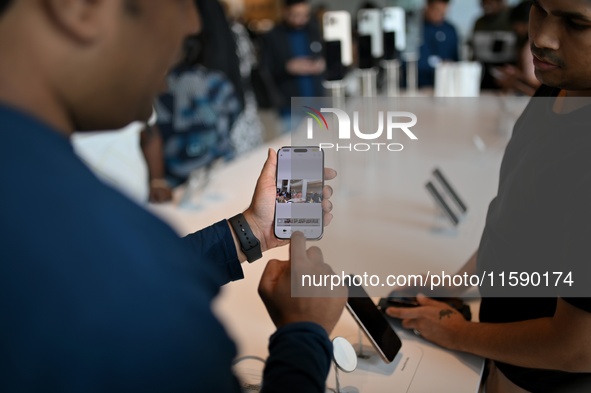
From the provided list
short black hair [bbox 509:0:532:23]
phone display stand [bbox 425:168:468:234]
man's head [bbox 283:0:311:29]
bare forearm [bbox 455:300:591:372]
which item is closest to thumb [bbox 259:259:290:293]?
bare forearm [bbox 455:300:591:372]

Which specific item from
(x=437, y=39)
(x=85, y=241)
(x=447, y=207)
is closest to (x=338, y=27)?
(x=447, y=207)

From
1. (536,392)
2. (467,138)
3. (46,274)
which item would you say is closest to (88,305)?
(46,274)

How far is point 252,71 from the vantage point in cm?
365

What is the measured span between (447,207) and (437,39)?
3044mm

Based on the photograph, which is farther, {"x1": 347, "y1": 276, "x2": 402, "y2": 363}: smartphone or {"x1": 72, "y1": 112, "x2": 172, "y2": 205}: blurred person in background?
{"x1": 72, "y1": 112, "x2": 172, "y2": 205}: blurred person in background

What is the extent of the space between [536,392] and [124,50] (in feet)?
2.46

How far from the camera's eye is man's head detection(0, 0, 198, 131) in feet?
1.20

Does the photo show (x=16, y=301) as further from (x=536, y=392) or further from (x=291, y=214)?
(x=536, y=392)

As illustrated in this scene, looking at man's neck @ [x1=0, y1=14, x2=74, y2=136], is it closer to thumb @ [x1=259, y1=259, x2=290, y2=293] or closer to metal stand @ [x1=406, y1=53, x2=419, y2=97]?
thumb @ [x1=259, y1=259, x2=290, y2=293]

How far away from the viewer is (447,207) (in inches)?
55.7

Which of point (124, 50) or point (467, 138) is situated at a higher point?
point (124, 50)

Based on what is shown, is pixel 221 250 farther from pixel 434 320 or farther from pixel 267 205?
pixel 434 320

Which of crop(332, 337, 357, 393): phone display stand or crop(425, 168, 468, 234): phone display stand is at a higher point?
crop(332, 337, 357, 393): phone display stand

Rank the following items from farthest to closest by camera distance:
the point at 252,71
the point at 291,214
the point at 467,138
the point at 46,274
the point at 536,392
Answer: the point at 252,71 → the point at 467,138 → the point at 536,392 → the point at 291,214 → the point at 46,274
